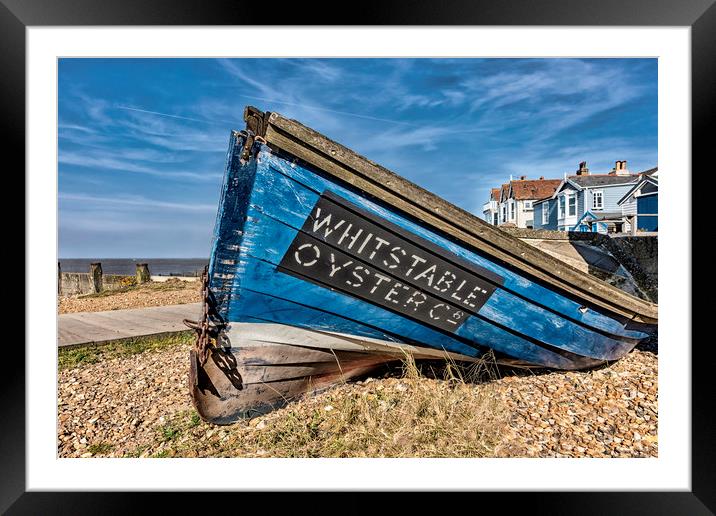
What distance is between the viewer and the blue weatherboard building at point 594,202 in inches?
476

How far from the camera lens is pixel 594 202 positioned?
42.6 feet

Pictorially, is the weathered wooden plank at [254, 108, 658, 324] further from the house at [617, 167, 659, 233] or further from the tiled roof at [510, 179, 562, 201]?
the tiled roof at [510, 179, 562, 201]

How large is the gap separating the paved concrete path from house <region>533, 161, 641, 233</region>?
455 inches

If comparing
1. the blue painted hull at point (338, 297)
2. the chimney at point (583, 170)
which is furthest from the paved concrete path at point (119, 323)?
the chimney at point (583, 170)

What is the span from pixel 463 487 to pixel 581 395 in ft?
3.58

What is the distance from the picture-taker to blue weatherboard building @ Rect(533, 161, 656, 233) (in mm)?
12094

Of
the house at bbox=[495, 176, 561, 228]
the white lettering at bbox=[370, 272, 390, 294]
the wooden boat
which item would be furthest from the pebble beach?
the house at bbox=[495, 176, 561, 228]

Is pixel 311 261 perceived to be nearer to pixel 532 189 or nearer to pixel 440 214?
pixel 440 214

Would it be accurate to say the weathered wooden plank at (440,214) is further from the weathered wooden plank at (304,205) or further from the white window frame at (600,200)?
the white window frame at (600,200)

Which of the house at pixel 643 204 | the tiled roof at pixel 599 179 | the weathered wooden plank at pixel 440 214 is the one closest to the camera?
the weathered wooden plank at pixel 440 214

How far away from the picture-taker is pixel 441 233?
210 cm
